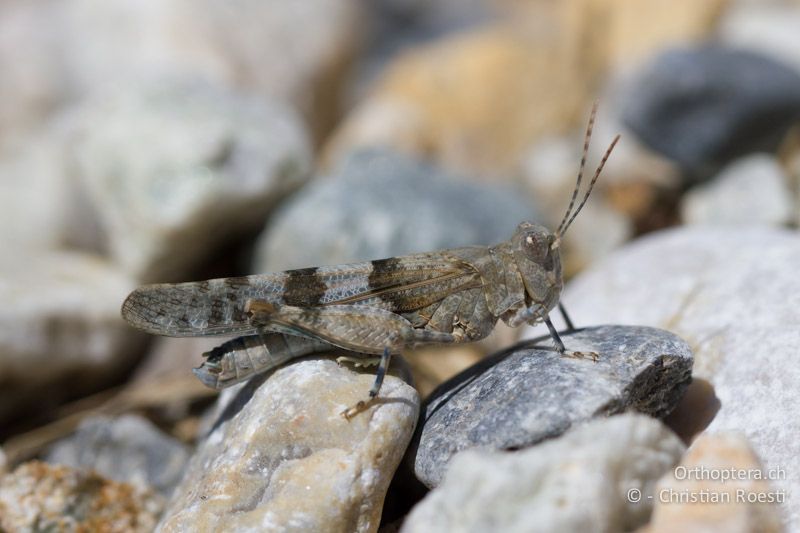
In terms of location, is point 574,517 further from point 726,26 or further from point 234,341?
point 726,26

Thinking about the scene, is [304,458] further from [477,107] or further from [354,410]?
[477,107]

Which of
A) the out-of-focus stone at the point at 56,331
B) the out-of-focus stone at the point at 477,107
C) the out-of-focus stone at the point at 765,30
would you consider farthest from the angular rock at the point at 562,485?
the out-of-focus stone at the point at 765,30

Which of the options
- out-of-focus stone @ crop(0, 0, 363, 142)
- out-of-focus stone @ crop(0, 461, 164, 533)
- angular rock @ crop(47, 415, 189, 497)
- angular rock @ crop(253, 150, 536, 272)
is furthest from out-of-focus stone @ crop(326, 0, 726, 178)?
out-of-focus stone @ crop(0, 461, 164, 533)

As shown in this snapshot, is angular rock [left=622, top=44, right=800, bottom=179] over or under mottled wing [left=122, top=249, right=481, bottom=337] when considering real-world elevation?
under

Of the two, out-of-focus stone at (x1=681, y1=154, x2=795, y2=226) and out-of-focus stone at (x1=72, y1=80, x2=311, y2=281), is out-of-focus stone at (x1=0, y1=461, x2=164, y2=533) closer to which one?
out-of-focus stone at (x1=72, y1=80, x2=311, y2=281)

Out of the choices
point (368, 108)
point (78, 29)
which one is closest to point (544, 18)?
point (368, 108)

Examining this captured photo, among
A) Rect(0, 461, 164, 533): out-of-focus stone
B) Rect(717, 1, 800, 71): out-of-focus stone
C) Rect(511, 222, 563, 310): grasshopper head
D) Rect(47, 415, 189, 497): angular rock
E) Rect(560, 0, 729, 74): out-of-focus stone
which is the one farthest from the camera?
Rect(560, 0, 729, 74): out-of-focus stone
